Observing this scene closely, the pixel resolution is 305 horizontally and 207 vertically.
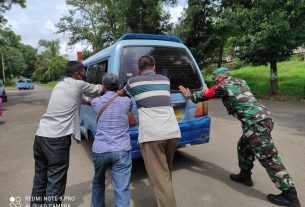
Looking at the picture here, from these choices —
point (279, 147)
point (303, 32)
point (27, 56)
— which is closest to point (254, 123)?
point (279, 147)

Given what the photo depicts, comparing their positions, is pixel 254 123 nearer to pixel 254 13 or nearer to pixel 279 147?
pixel 279 147

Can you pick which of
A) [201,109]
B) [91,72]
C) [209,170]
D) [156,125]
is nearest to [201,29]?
[91,72]

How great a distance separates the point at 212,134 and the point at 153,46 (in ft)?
11.8

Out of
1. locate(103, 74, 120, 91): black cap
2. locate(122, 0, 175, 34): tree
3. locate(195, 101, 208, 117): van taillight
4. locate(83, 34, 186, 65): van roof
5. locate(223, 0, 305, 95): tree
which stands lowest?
locate(195, 101, 208, 117): van taillight

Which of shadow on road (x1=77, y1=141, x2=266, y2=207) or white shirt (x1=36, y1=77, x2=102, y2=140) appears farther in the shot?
shadow on road (x1=77, y1=141, x2=266, y2=207)

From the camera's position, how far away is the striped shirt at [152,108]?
296 centimetres

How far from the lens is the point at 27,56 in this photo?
260 feet

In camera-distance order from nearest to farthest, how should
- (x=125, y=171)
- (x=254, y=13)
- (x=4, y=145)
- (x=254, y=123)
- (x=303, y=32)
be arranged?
(x=125, y=171), (x=254, y=123), (x=4, y=145), (x=303, y=32), (x=254, y=13)

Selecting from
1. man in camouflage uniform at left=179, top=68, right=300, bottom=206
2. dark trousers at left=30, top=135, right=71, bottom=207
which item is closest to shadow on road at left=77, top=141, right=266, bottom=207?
man in camouflage uniform at left=179, top=68, right=300, bottom=206

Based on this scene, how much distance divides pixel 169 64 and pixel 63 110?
193 centimetres

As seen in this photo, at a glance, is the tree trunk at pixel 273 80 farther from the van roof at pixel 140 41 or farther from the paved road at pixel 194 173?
the van roof at pixel 140 41

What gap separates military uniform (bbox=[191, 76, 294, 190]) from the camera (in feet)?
11.0

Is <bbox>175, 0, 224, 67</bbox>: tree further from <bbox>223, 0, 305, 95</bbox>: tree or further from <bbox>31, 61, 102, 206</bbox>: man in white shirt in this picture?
<bbox>31, 61, 102, 206</bbox>: man in white shirt

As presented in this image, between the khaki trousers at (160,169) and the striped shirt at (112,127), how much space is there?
258 mm
